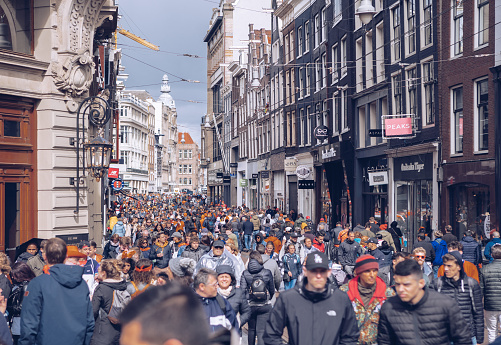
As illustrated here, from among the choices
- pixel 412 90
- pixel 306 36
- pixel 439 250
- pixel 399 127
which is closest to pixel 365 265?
pixel 439 250

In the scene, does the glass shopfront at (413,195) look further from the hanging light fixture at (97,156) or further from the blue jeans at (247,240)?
the hanging light fixture at (97,156)

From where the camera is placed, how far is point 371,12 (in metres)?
20.0

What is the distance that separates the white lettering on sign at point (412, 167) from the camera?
2534 cm

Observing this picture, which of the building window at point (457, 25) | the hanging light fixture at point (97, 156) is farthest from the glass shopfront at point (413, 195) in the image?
the hanging light fixture at point (97, 156)

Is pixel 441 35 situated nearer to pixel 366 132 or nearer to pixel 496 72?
pixel 496 72

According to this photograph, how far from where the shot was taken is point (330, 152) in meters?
35.4

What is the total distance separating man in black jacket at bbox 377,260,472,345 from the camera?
5.58m

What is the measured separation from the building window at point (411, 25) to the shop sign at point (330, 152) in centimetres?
891

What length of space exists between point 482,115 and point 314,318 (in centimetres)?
1678

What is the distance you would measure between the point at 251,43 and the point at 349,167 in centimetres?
2671

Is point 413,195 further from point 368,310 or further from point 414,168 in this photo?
point 368,310

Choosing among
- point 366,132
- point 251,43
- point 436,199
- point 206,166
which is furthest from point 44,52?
point 206,166

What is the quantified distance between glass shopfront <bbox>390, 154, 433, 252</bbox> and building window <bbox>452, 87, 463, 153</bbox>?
6.21 feet

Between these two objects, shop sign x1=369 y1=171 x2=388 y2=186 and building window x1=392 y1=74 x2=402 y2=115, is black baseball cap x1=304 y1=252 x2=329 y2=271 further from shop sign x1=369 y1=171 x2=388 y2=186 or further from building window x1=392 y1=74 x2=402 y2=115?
shop sign x1=369 y1=171 x2=388 y2=186
